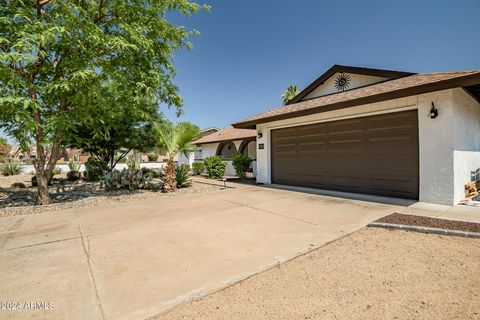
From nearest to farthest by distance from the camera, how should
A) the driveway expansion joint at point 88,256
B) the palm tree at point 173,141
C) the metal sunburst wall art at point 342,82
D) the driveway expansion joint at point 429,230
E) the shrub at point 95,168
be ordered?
1. the driveway expansion joint at point 88,256
2. the driveway expansion joint at point 429,230
3. the palm tree at point 173,141
4. the metal sunburst wall art at point 342,82
5. the shrub at point 95,168

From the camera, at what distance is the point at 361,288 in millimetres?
2400

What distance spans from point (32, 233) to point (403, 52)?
14.2 m

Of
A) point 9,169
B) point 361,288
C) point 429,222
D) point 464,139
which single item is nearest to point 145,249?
point 361,288

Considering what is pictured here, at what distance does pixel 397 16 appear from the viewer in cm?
825

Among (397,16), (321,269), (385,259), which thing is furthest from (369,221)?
(397,16)

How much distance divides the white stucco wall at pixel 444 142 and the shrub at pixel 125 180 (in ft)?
30.3

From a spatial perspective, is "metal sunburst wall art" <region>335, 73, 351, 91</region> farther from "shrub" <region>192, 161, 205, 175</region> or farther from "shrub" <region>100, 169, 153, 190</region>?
"shrub" <region>192, 161, 205, 175</region>

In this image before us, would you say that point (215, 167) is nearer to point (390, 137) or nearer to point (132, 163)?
point (132, 163)

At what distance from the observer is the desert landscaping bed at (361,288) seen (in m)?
2.05

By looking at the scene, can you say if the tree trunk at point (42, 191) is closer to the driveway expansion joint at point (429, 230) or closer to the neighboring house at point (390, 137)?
the neighboring house at point (390, 137)

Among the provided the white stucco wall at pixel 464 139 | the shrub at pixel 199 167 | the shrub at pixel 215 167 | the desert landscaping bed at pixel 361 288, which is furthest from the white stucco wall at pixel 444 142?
the shrub at pixel 199 167

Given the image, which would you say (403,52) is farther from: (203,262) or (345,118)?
(203,262)

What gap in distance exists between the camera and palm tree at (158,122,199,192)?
348 inches

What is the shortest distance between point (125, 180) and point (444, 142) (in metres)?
10.8
